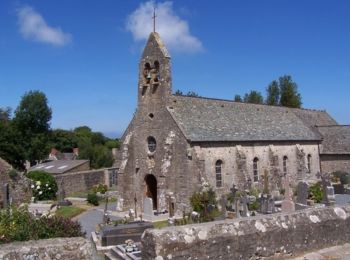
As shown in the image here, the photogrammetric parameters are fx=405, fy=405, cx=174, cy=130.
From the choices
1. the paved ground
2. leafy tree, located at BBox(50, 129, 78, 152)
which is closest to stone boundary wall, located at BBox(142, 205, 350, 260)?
the paved ground

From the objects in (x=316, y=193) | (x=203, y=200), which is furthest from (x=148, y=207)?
(x=316, y=193)

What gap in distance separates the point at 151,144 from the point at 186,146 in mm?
4173

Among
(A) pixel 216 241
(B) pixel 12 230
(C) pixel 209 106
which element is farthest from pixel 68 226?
(C) pixel 209 106

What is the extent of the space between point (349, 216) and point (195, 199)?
1806 centimetres

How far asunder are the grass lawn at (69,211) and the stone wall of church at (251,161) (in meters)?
10.3

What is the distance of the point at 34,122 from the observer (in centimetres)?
7219

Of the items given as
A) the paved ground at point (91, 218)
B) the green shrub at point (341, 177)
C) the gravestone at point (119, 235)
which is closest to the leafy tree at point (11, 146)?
the paved ground at point (91, 218)

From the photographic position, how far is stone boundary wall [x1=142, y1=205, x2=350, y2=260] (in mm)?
6891

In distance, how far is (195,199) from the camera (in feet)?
86.8

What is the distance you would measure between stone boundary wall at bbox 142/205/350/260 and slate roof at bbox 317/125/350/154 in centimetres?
3510

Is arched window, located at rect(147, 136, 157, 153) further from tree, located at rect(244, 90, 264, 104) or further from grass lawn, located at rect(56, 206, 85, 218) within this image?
tree, located at rect(244, 90, 264, 104)

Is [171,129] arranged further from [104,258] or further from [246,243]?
[246,243]

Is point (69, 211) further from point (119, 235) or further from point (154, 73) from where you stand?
point (119, 235)

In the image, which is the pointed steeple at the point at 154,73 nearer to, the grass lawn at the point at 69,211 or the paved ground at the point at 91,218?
the paved ground at the point at 91,218
